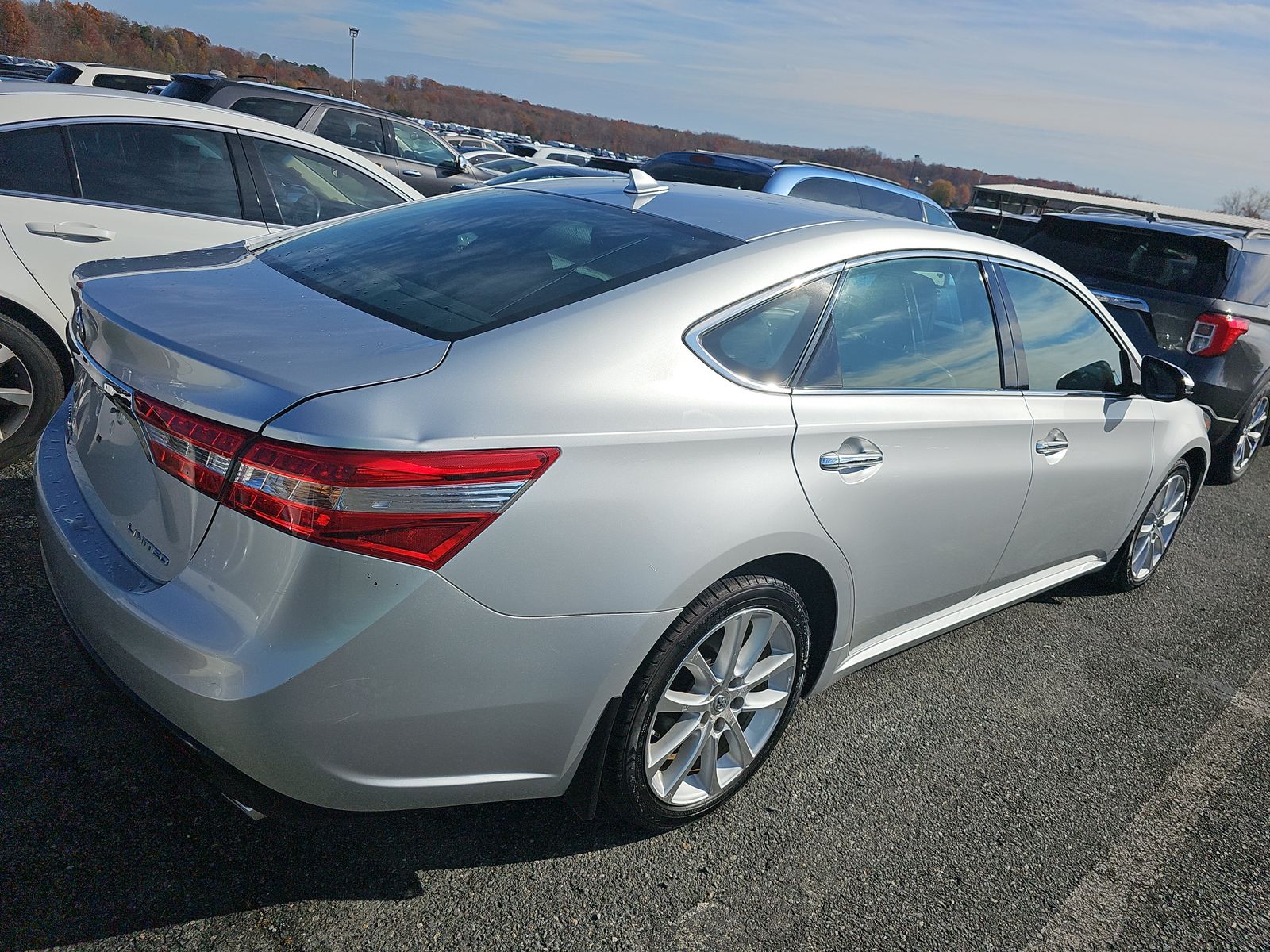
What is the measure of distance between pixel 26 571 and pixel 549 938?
2.40m

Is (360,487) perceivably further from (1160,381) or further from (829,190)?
(829,190)

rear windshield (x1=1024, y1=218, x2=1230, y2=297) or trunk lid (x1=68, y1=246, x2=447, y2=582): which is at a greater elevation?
rear windshield (x1=1024, y1=218, x2=1230, y2=297)

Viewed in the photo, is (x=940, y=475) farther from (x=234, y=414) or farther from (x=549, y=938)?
(x=234, y=414)

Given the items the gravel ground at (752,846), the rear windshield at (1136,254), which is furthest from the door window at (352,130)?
the gravel ground at (752,846)

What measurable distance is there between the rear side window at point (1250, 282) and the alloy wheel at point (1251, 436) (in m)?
0.77

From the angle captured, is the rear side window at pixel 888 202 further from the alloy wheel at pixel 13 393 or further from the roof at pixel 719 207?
the alloy wheel at pixel 13 393

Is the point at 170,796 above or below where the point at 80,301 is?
below

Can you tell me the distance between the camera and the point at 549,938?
2117mm

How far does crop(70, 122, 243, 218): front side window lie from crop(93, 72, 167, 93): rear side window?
28.8ft

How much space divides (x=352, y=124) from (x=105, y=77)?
5.21m

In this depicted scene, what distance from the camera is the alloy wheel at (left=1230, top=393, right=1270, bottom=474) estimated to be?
6.80m

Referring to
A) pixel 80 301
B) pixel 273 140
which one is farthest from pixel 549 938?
pixel 273 140

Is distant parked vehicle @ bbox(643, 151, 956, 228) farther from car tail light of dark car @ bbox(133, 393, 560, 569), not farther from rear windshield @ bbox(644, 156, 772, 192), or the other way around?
car tail light of dark car @ bbox(133, 393, 560, 569)

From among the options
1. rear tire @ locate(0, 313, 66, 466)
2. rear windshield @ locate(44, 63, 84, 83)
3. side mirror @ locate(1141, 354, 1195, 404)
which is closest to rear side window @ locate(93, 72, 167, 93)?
rear windshield @ locate(44, 63, 84, 83)
